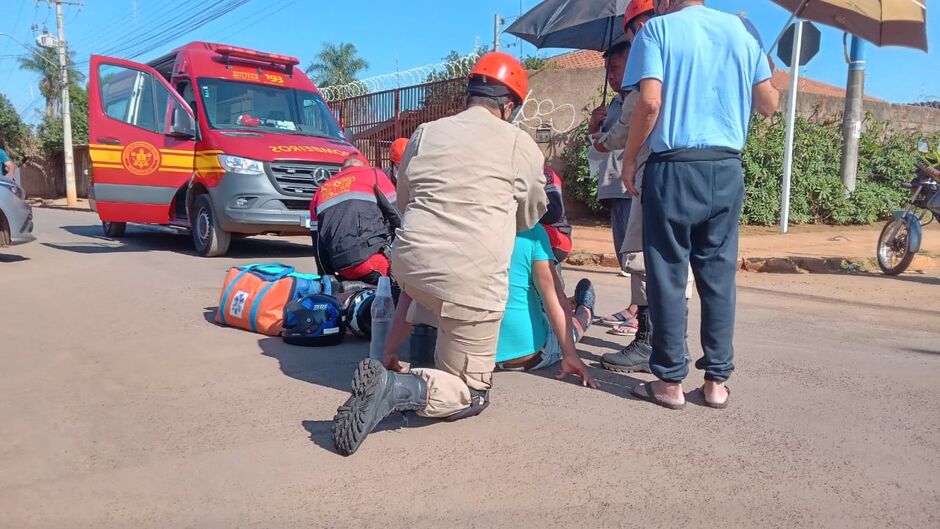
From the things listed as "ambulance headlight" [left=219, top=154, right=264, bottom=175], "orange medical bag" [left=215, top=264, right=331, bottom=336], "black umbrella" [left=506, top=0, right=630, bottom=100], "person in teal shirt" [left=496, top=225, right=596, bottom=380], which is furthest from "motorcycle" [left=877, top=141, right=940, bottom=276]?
"ambulance headlight" [left=219, top=154, right=264, bottom=175]

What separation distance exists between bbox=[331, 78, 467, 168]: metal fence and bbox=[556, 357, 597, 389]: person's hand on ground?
10.1 meters

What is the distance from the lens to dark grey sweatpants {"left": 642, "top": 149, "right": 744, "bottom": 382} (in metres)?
3.12

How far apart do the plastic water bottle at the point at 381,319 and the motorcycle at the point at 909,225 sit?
589 centimetres

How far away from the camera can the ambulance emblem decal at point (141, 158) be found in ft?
31.1

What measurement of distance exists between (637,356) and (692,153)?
51.2 inches

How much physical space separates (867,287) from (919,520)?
208 inches

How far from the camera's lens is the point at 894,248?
7.51m

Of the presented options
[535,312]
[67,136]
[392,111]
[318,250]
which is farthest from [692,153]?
[67,136]

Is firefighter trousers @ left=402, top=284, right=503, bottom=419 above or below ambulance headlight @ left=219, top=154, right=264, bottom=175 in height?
below

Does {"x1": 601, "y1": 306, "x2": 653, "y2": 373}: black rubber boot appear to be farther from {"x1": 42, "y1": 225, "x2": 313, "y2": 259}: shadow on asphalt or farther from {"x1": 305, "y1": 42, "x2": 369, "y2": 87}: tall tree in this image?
{"x1": 305, "y1": 42, "x2": 369, "y2": 87}: tall tree

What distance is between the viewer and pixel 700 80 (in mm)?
3152

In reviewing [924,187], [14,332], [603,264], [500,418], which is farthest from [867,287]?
[14,332]

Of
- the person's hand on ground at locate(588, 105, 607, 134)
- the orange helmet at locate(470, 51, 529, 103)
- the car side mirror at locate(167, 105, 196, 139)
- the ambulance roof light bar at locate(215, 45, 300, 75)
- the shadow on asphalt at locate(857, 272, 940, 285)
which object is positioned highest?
the ambulance roof light bar at locate(215, 45, 300, 75)

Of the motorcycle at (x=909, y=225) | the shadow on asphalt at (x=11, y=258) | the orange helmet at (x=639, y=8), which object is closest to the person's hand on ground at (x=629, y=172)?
the orange helmet at (x=639, y=8)
